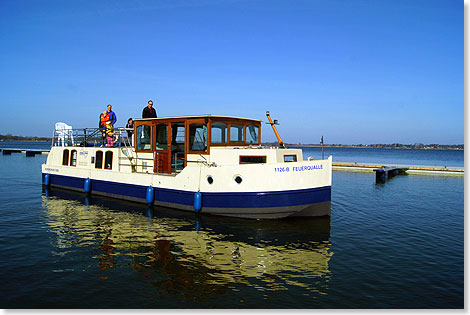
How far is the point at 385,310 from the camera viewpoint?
6.34 meters

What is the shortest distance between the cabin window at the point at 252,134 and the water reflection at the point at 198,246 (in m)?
4.33

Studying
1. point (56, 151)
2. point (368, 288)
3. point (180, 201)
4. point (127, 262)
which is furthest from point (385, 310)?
point (56, 151)

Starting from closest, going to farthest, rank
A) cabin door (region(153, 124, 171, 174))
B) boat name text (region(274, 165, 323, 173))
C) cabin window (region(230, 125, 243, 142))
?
boat name text (region(274, 165, 323, 173)), cabin window (region(230, 125, 243, 142)), cabin door (region(153, 124, 171, 174))

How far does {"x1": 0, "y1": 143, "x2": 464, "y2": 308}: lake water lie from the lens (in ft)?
22.4

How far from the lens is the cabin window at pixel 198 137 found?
13.9 metres

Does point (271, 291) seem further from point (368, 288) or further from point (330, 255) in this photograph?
point (330, 255)

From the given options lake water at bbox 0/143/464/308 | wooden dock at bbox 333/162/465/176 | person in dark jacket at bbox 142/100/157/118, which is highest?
person in dark jacket at bbox 142/100/157/118

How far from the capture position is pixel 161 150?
49.7 feet

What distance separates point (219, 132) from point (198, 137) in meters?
0.95

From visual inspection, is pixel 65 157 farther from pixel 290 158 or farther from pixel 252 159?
pixel 290 158

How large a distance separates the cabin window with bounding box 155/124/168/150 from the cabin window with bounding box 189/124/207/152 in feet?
4.99

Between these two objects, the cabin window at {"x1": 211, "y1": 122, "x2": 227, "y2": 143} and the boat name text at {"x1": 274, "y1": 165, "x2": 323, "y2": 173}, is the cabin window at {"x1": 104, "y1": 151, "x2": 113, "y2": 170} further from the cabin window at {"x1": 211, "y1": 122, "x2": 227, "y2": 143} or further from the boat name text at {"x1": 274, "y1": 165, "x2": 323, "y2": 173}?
the boat name text at {"x1": 274, "y1": 165, "x2": 323, "y2": 173}

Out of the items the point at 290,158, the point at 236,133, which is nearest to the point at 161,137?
the point at 236,133

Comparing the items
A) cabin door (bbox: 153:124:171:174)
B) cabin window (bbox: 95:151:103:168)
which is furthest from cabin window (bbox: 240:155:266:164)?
cabin window (bbox: 95:151:103:168)
